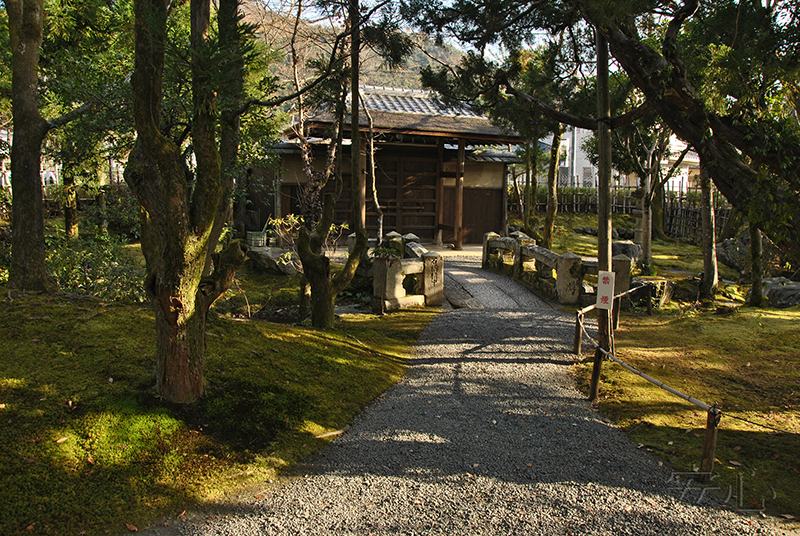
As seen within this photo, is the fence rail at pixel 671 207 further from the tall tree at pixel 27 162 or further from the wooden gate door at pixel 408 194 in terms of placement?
the tall tree at pixel 27 162

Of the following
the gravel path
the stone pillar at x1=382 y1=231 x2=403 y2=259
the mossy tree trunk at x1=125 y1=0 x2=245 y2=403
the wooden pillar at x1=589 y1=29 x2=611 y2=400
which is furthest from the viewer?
the stone pillar at x1=382 y1=231 x2=403 y2=259

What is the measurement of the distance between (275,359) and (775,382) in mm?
6160

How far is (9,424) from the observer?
3854 mm

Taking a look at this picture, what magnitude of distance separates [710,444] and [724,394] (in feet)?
8.65

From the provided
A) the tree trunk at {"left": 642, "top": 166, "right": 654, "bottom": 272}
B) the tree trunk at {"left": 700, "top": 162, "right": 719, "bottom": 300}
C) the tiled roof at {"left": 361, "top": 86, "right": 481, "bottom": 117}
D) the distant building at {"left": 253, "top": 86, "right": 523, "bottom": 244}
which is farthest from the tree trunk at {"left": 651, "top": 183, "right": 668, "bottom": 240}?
the tree trunk at {"left": 700, "top": 162, "right": 719, "bottom": 300}

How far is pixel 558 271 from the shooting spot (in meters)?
11.4

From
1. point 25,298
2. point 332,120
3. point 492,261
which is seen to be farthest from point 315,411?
point 332,120

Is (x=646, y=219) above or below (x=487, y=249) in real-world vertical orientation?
above

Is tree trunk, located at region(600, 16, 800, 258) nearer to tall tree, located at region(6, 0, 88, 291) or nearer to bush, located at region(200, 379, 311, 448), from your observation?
bush, located at region(200, 379, 311, 448)

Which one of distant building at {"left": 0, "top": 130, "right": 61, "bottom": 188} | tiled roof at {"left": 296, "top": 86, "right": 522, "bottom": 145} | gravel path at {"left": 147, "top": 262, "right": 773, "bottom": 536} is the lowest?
gravel path at {"left": 147, "top": 262, "right": 773, "bottom": 536}

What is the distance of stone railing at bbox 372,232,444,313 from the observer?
10.6m

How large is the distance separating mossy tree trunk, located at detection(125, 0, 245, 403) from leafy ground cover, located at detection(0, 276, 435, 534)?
16.6 inches

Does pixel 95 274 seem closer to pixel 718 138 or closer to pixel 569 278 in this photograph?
pixel 718 138

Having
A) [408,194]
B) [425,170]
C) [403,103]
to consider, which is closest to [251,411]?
[408,194]
